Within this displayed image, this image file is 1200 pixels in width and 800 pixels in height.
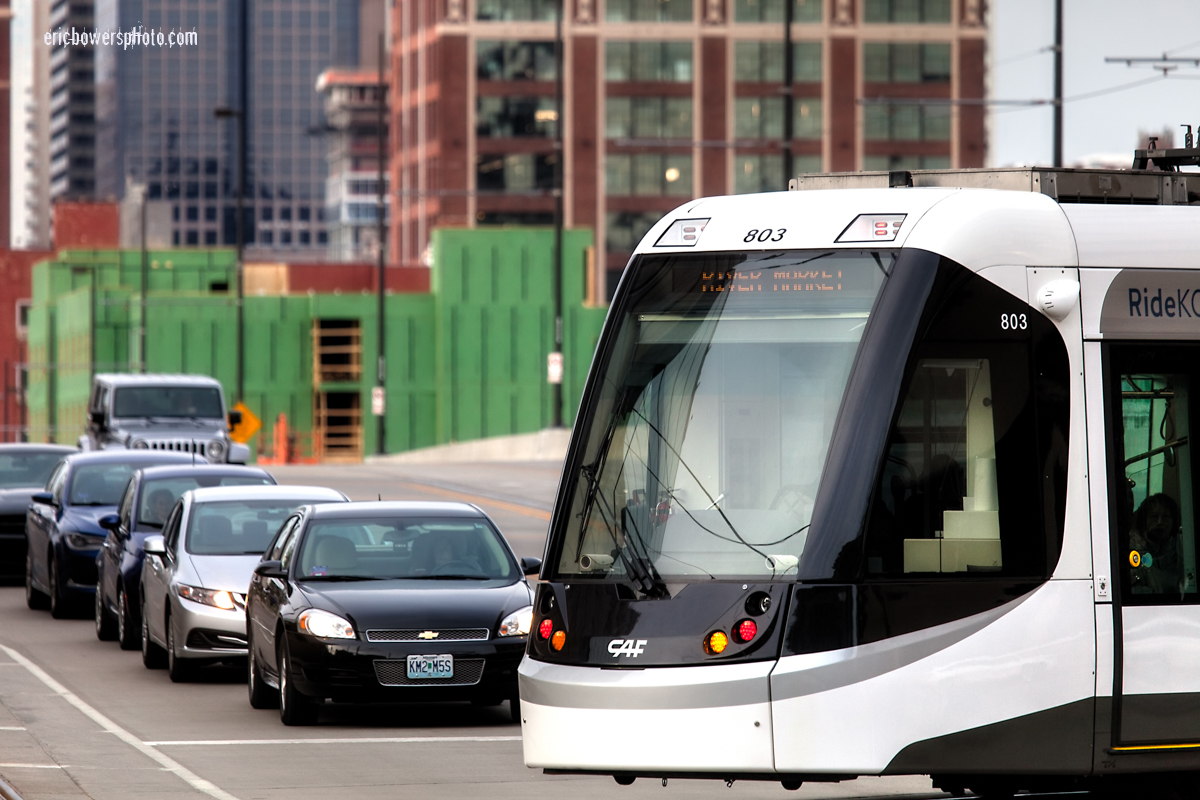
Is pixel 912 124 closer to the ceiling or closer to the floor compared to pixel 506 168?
closer to the ceiling

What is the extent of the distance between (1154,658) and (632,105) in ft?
381

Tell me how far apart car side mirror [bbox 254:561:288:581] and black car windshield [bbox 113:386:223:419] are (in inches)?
874

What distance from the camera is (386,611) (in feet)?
44.9

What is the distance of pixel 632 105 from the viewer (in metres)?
124

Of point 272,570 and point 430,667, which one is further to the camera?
point 272,570

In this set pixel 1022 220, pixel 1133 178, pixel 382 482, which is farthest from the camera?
pixel 382 482

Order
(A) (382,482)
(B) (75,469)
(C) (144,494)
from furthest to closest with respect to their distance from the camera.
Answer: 1. (A) (382,482)
2. (B) (75,469)
3. (C) (144,494)

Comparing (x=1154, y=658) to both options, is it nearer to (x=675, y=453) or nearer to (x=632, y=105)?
(x=675, y=453)

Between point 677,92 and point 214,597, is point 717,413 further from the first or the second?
point 677,92

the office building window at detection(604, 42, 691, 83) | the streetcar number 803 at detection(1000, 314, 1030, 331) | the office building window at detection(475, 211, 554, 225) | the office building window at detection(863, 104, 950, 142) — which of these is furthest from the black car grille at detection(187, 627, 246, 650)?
the office building window at detection(863, 104, 950, 142)

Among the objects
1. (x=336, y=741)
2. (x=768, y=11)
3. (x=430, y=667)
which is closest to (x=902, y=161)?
(x=768, y=11)

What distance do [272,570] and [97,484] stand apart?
30.2 ft

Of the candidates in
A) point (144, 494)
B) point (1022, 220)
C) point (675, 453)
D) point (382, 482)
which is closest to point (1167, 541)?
point (1022, 220)

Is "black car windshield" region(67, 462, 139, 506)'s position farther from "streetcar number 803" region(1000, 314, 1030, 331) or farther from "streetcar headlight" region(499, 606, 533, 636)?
"streetcar number 803" region(1000, 314, 1030, 331)
